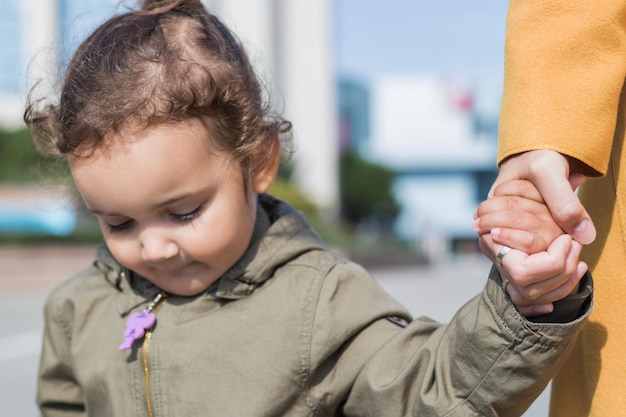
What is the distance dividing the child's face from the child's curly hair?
0.03 m

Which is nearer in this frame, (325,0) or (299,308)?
(299,308)

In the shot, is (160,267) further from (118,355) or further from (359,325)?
(359,325)

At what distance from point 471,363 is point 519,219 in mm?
260

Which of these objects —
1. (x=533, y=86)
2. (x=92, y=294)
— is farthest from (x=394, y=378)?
(x=92, y=294)

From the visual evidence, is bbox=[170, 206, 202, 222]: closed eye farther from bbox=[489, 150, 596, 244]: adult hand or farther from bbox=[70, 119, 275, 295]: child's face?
bbox=[489, 150, 596, 244]: adult hand

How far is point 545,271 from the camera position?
3.84 ft

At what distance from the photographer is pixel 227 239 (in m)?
1.62

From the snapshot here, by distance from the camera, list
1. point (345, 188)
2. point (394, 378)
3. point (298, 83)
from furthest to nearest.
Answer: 1. point (345, 188)
2. point (298, 83)
3. point (394, 378)

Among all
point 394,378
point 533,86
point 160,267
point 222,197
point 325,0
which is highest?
point 533,86

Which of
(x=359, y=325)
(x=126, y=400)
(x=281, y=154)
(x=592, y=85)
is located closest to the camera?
(x=592, y=85)

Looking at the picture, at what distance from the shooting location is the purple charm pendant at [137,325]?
170cm

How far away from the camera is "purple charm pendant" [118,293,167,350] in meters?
1.70

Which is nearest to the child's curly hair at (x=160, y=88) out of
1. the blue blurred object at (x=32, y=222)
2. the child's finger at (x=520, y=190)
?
the child's finger at (x=520, y=190)

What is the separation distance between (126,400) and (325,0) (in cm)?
2838
